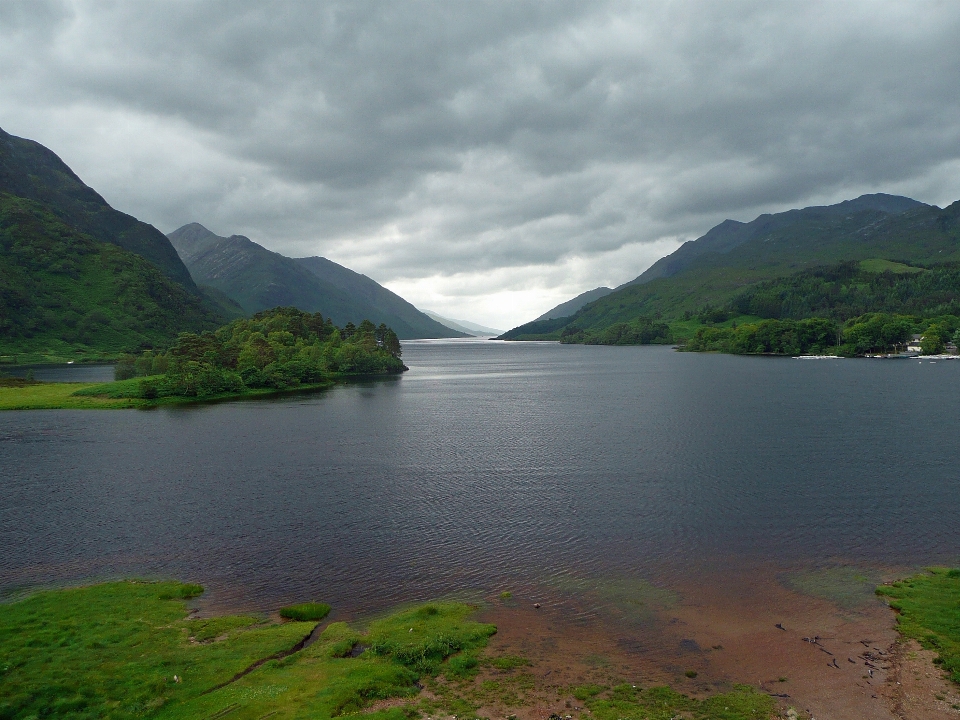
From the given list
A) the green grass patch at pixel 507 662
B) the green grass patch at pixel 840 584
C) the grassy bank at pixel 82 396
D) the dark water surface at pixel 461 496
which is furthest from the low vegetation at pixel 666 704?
the grassy bank at pixel 82 396

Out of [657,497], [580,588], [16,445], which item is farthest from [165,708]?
[16,445]

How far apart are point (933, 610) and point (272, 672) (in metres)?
32.3

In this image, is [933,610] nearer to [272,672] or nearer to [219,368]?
[272,672]

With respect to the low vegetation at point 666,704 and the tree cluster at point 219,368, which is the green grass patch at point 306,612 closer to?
the low vegetation at point 666,704

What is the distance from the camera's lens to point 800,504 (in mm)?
49656

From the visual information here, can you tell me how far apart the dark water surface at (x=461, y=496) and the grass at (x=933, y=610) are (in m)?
3.57

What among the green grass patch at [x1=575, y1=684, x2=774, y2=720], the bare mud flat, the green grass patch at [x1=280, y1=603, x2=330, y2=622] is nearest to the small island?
the green grass patch at [x1=280, y1=603, x2=330, y2=622]

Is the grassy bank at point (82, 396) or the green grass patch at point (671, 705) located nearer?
the green grass patch at point (671, 705)

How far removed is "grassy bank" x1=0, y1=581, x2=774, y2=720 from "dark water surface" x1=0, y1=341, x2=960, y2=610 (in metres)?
4.58

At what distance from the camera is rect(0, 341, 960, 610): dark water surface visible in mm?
37406

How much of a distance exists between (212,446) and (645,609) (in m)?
65.6

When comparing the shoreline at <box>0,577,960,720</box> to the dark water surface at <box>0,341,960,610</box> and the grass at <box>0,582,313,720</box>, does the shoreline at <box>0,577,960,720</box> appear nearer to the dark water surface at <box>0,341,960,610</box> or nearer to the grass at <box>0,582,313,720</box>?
the grass at <box>0,582,313,720</box>

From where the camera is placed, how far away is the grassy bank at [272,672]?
21.1 metres

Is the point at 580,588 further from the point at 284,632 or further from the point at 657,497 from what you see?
the point at 657,497
